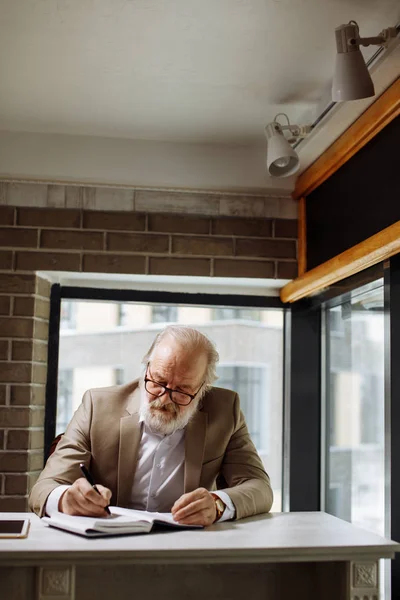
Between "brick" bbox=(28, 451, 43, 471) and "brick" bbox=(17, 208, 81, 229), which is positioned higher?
"brick" bbox=(17, 208, 81, 229)

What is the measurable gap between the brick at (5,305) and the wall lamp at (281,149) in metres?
1.36

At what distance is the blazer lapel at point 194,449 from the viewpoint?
2.58 metres

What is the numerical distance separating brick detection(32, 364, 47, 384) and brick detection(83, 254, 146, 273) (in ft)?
1.69

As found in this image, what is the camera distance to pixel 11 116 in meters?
3.37

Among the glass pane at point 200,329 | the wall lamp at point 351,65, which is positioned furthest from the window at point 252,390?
the wall lamp at point 351,65

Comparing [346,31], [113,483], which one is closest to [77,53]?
[346,31]

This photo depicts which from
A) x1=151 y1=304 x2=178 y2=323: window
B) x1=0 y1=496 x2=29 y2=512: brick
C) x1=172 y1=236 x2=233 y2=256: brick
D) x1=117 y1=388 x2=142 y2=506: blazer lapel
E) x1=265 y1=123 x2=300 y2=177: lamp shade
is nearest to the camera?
x1=117 y1=388 x2=142 y2=506: blazer lapel

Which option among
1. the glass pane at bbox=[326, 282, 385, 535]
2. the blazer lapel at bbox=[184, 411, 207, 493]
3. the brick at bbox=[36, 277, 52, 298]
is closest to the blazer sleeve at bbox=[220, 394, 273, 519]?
the blazer lapel at bbox=[184, 411, 207, 493]

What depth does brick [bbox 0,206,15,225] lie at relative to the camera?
3.59 metres

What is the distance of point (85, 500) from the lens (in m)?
2.22

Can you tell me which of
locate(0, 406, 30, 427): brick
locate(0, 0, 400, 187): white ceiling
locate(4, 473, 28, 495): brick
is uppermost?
locate(0, 0, 400, 187): white ceiling

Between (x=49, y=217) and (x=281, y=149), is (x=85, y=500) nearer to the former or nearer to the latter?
(x=281, y=149)

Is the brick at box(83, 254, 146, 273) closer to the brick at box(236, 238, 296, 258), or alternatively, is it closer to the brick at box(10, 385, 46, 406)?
the brick at box(236, 238, 296, 258)

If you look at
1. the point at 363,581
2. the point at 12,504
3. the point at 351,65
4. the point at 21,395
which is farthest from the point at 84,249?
the point at 363,581
